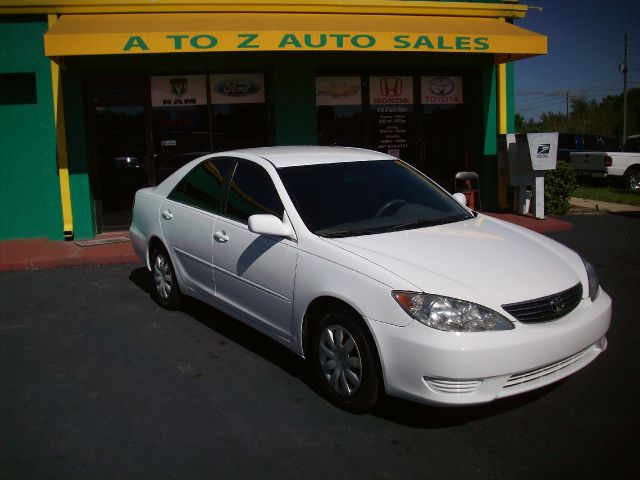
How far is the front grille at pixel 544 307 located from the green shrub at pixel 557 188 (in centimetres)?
828

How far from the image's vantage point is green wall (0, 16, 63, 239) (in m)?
9.78

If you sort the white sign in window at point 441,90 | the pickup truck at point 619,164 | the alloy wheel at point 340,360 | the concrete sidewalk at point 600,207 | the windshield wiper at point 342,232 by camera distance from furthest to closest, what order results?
the pickup truck at point 619,164
the concrete sidewalk at point 600,207
the white sign in window at point 441,90
the windshield wiper at point 342,232
the alloy wheel at point 340,360

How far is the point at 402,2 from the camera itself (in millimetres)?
10727

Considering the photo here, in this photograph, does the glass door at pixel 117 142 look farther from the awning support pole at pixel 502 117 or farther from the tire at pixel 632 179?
the tire at pixel 632 179

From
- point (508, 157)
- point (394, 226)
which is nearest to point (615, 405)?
point (394, 226)

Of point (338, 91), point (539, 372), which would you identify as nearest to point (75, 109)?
point (338, 91)

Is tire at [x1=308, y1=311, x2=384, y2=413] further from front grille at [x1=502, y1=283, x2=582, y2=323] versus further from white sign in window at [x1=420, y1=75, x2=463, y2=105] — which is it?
white sign in window at [x1=420, y1=75, x2=463, y2=105]

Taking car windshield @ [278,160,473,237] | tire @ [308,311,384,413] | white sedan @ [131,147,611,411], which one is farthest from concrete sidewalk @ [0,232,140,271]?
tire @ [308,311,384,413]

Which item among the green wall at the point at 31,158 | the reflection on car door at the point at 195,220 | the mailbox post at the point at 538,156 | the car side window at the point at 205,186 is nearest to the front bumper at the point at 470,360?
the reflection on car door at the point at 195,220

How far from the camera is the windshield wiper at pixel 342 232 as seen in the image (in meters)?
4.15

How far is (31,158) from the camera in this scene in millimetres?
9969

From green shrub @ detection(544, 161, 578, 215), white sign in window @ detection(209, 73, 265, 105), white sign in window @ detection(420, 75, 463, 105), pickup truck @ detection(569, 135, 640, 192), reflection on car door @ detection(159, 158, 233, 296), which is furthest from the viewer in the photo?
pickup truck @ detection(569, 135, 640, 192)

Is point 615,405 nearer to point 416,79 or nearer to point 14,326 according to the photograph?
point 14,326

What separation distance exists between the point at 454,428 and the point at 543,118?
2890 inches
